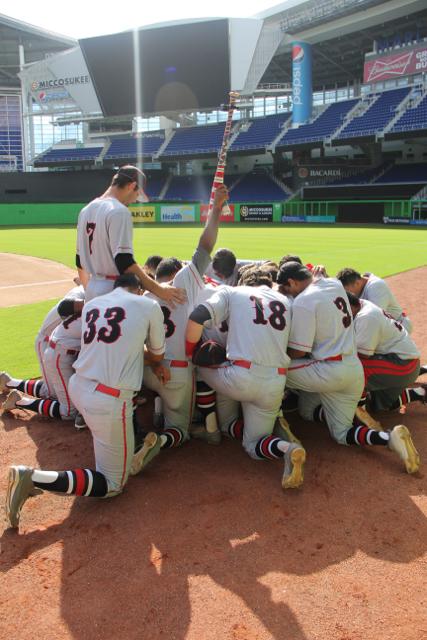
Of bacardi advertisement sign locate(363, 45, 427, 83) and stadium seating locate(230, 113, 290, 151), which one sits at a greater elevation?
bacardi advertisement sign locate(363, 45, 427, 83)

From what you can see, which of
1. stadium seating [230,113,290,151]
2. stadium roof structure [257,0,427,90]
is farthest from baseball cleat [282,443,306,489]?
stadium seating [230,113,290,151]

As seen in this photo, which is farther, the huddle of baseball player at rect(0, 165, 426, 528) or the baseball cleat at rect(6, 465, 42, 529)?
the huddle of baseball player at rect(0, 165, 426, 528)

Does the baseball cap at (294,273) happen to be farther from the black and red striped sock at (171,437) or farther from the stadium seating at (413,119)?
the stadium seating at (413,119)

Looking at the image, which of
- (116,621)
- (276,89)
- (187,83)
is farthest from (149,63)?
(116,621)

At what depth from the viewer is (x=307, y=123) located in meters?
48.1

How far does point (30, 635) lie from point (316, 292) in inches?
122

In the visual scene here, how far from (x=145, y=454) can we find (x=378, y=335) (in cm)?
243

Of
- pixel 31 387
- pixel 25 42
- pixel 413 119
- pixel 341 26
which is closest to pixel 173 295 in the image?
pixel 31 387

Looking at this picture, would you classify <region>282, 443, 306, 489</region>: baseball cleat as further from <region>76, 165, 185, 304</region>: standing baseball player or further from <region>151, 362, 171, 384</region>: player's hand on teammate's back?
<region>76, 165, 185, 304</region>: standing baseball player

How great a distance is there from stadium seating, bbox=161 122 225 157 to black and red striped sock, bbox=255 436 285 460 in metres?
48.3

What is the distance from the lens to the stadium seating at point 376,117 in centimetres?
4161

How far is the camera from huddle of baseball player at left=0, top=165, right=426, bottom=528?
3.85 metres

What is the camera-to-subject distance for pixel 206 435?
4.80 metres

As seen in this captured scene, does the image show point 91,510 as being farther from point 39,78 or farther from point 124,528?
point 39,78
